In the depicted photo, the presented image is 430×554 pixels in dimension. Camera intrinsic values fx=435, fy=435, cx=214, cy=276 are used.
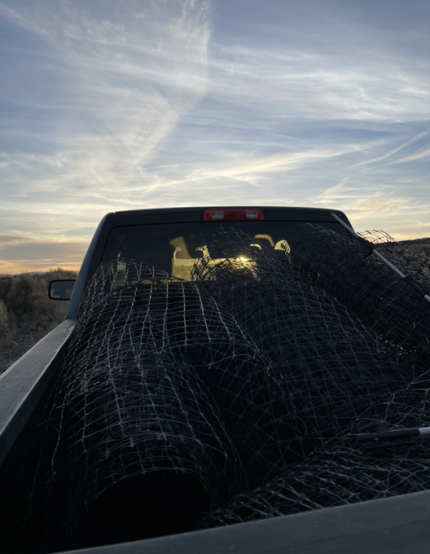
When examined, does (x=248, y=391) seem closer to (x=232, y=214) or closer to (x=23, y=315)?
(x=232, y=214)

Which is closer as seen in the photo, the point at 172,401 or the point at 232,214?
the point at 172,401

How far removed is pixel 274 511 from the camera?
99cm

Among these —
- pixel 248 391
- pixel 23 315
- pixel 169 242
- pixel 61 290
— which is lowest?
pixel 23 315

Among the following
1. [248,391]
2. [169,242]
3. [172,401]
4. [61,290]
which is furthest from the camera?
[61,290]

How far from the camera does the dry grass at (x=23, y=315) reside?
9688 millimetres

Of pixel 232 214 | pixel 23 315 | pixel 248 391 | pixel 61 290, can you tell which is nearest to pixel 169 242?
pixel 232 214

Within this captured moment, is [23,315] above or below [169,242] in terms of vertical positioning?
below

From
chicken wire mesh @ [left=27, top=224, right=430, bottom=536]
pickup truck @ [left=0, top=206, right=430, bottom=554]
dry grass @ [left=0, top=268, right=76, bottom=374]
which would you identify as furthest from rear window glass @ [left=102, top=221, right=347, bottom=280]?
dry grass @ [left=0, top=268, right=76, bottom=374]

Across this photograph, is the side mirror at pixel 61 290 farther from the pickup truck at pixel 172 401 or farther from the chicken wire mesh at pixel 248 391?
the chicken wire mesh at pixel 248 391

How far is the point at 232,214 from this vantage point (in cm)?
313

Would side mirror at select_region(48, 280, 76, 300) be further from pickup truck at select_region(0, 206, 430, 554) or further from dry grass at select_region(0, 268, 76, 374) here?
dry grass at select_region(0, 268, 76, 374)

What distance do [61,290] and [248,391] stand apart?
6.76 ft

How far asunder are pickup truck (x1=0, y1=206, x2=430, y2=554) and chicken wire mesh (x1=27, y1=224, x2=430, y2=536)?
0.06ft

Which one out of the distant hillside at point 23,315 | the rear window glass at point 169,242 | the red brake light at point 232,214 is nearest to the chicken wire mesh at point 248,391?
the rear window glass at point 169,242
